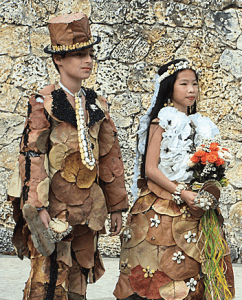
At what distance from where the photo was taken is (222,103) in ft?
17.1

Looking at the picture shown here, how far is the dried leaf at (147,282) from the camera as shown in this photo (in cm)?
308

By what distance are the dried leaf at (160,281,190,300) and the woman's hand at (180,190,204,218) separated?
400 millimetres

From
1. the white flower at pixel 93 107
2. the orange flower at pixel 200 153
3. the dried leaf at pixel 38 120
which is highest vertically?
the white flower at pixel 93 107

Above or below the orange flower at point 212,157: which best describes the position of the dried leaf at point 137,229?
below

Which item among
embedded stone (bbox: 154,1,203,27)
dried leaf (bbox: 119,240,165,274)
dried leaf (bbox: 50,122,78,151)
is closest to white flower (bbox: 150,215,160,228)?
dried leaf (bbox: 119,240,165,274)

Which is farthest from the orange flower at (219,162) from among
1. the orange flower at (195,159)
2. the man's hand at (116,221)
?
the man's hand at (116,221)

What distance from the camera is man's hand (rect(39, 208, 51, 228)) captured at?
273 cm

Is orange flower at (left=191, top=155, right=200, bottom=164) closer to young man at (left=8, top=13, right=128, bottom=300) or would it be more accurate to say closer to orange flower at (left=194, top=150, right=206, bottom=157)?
orange flower at (left=194, top=150, right=206, bottom=157)

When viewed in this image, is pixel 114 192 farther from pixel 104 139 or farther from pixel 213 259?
pixel 213 259

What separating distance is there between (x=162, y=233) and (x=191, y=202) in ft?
0.87

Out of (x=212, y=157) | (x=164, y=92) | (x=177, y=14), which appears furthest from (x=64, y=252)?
(x=177, y=14)

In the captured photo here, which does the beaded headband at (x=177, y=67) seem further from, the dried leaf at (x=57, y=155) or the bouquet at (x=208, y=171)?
the dried leaf at (x=57, y=155)

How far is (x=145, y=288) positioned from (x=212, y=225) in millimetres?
532

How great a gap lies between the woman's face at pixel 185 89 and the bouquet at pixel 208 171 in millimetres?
319
